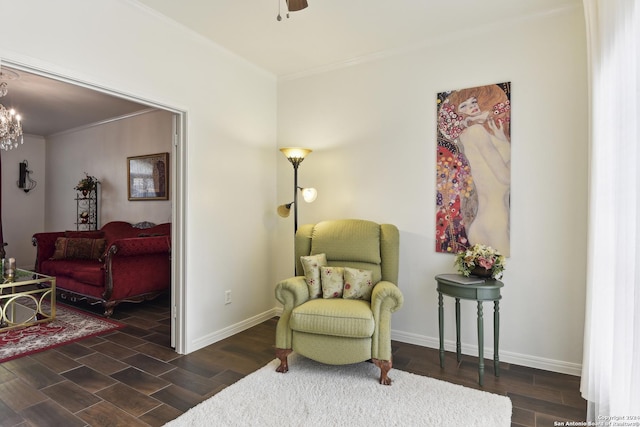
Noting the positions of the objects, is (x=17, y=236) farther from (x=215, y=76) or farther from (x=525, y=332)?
(x=525, y=332)

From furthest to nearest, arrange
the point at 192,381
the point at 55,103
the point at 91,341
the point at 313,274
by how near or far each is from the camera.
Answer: the point at 55,103 → the point at 91,341 → the point at 313,274 → the point at 192,381

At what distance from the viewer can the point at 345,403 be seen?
7.08 ft

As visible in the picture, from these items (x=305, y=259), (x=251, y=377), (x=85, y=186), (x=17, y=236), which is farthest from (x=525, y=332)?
(x=17, y=236)

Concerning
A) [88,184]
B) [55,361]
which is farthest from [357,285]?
[88,184]

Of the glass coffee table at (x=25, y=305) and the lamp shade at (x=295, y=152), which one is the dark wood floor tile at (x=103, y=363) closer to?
the glass coffee table at (x=25, y=305)

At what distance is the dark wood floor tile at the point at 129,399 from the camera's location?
213 centimetres

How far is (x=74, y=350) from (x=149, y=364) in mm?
823

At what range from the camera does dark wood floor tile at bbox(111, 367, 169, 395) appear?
2.38 metres

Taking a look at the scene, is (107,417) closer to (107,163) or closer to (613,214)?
(613,214)

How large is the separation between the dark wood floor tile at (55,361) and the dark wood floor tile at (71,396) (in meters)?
0.28

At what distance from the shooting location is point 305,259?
2.92m

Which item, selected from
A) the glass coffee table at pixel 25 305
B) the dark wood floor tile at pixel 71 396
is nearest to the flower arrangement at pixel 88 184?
the glass coffee table at pixel 25 305

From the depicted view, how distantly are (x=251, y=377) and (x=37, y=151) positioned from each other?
743 cm

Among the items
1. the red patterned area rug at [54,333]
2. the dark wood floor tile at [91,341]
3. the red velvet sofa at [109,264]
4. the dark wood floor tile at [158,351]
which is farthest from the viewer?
the red velvet sofa at [109,264]
